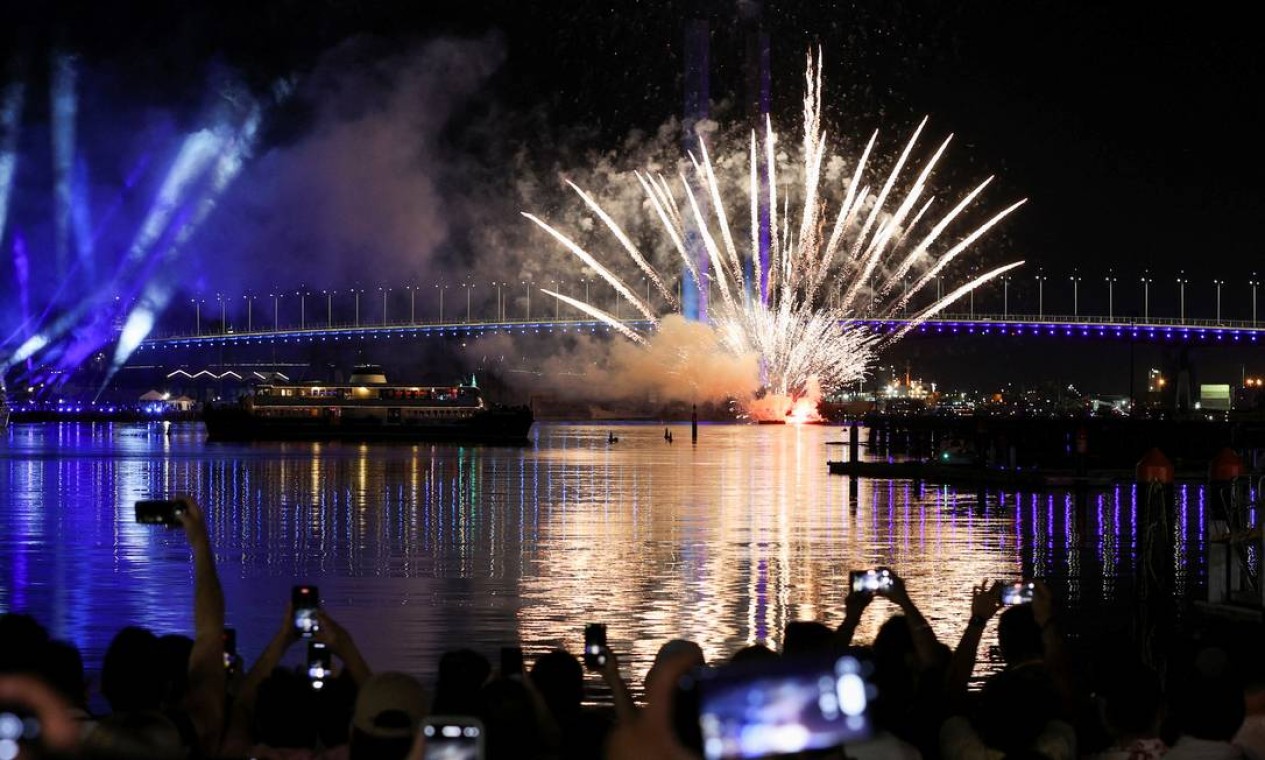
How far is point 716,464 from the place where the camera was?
62.4 meters

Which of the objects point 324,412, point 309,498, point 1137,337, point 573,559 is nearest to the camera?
point 573,559

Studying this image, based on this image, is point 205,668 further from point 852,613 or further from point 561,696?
point 852,613

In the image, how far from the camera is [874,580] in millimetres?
7332

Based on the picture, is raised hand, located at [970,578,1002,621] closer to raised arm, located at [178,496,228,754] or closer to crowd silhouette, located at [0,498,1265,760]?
crowd silhouette, located at [0,498,1265,760]

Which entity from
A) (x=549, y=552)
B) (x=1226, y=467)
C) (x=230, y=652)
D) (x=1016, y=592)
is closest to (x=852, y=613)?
(x=1016, y=592)

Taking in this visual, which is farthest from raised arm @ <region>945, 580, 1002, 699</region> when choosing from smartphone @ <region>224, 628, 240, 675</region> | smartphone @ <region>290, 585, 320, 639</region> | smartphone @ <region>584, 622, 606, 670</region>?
smartphone @ <region>224, 628, 240, 675</region>

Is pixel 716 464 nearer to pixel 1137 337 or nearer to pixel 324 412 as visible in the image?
pixel 324 412

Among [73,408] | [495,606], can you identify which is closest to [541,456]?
[495,606]

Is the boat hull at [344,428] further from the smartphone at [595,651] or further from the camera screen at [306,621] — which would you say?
the smartphone at [595,651]

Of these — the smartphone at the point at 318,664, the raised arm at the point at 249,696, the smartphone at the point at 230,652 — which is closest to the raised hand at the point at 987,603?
the smartphone at the point at 318,664

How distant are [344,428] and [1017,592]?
3649 inches

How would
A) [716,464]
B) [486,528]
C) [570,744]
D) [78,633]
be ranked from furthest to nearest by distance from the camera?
[716,464]
[486,528]
[78,633]
[570,744]

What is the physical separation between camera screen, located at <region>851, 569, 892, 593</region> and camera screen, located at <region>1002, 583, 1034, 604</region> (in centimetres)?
76

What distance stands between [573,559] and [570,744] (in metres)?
18.9
